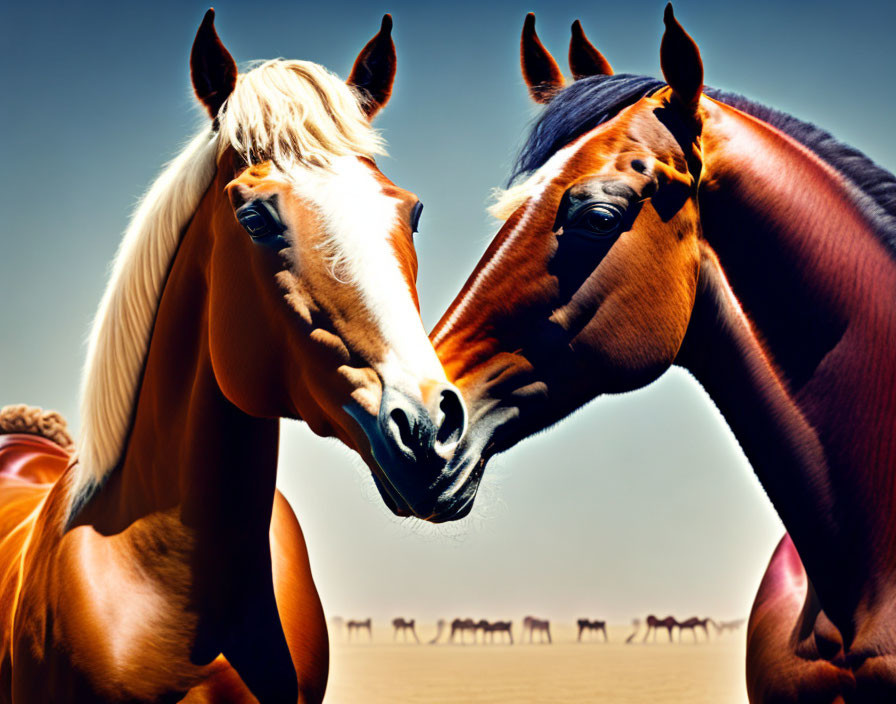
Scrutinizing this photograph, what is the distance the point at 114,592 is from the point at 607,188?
84.4 inches

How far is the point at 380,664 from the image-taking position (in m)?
25.6

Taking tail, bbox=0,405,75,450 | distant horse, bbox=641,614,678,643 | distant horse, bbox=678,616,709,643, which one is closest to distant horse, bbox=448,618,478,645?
distant horse, bbox=641,614,678,643

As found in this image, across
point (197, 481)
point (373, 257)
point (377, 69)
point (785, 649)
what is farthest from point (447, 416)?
point (377, 69)

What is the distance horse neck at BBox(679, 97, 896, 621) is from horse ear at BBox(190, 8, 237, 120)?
69.1 inches

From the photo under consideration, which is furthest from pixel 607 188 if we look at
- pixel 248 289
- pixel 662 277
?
pixel 248 289

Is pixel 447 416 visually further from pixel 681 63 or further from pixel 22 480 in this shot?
pixel 22 480

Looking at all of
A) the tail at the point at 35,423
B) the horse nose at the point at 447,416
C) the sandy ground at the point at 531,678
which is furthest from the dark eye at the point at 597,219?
the sandy ground at the point at 531,678

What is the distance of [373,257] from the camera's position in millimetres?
2639

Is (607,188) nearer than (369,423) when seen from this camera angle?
No

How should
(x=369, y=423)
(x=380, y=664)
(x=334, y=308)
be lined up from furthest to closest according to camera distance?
1. (x=380, y=664)
2. (x=334, y=308)
3. (x=369, y=423)

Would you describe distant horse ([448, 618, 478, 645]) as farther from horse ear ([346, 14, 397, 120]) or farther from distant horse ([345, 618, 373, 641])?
horse ear ([346, 14, 397, 120])

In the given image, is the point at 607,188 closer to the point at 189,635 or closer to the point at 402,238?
the point at 402,238

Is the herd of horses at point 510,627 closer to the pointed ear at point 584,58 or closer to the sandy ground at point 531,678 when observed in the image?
the sandy ground at point 531,678

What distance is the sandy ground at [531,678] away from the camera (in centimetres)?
1650
